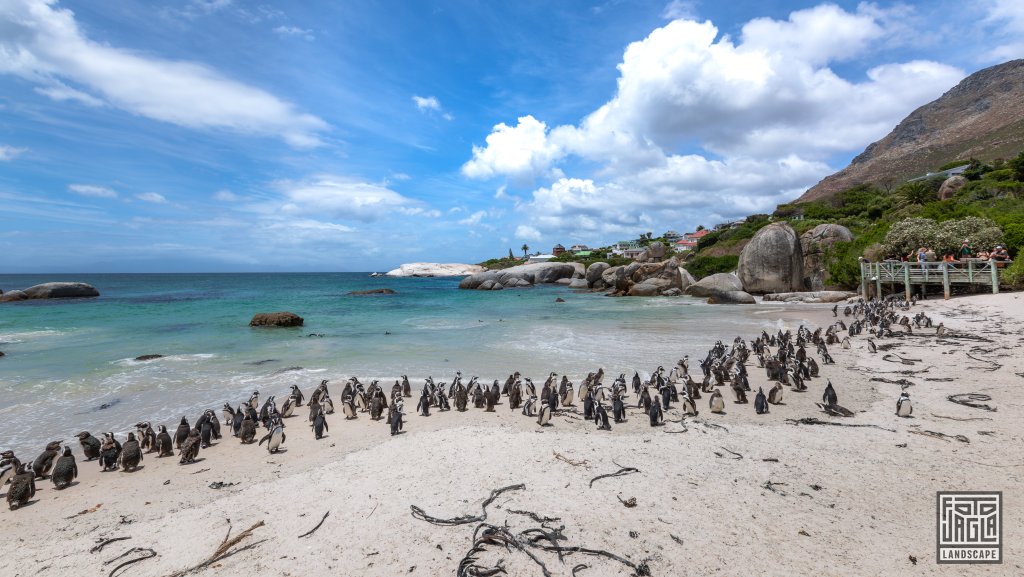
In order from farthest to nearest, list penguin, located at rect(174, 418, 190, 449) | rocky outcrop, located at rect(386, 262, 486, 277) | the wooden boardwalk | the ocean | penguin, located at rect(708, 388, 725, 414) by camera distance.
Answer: rocky outcrop, located at rect(386, 262, 486, 277), the wooden boardwalk, the ocean, penguin, located at rect(708, 388, 725, 414), penguin, located at rect(174, 418, 190, 449)

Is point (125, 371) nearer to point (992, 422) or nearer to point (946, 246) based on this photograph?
point (992, 422)

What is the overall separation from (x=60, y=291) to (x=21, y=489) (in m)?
59.5

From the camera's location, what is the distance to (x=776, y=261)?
3366 centimetres

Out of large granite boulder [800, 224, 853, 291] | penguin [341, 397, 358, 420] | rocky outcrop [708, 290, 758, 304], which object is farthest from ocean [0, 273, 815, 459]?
large granite boulder [800, 224, 853, 291]

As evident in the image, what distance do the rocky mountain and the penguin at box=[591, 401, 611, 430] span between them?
89619 millimetres

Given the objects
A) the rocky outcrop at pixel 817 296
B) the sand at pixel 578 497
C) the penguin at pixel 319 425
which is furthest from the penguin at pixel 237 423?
the rocky outcrop at pixel 817 296

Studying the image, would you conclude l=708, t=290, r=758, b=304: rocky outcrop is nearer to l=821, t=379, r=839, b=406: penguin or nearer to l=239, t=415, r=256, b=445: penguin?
l=821, t=379, r=839, b=406: penguin

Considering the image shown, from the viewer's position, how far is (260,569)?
4.39 m

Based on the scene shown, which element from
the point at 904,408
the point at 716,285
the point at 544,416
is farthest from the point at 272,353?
the point at 716,285

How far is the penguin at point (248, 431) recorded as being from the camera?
8.28 m

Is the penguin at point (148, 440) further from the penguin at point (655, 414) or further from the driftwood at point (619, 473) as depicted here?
the penguin at point (655, 414)

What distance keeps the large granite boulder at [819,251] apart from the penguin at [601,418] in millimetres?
33003

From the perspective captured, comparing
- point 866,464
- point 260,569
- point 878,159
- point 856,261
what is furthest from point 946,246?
point 878,159

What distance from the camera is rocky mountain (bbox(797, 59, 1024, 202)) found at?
79312mm
